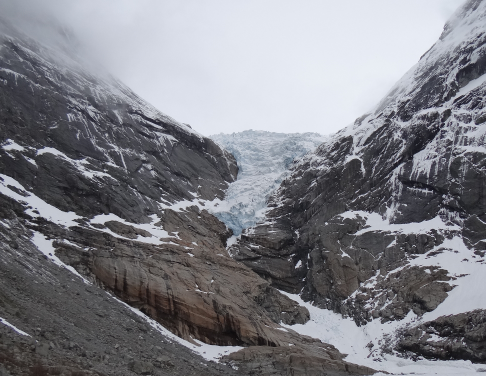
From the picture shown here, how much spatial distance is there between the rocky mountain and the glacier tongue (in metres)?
2.91

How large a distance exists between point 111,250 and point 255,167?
4590 centimetres

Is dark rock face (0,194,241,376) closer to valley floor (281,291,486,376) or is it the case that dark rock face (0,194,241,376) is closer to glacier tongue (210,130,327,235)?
valley floor (281,291,486,376)

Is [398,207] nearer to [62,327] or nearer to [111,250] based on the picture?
[111,250]

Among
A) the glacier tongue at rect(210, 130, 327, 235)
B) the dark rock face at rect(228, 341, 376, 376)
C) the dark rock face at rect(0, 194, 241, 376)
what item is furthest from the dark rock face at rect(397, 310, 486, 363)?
the glacier tongue at rect(210, 130, 327, 235)

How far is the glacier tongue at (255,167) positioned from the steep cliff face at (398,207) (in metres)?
2.94

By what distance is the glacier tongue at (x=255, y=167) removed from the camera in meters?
68.4

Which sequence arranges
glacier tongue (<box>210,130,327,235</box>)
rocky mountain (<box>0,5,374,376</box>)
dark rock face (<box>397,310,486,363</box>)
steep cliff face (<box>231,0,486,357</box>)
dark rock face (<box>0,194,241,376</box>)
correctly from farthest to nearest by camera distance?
glacier tongue (<box>210,130,327,235</box>) < steep cliff face (<box>231,0,486,357</box>) < dark rock face (<box>397,310,486,363</box>) < rocky mountain (<box>0,5,374,376</box>) < dark rock face (<box>0,194,241,376</box>)

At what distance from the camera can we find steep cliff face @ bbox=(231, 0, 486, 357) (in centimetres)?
4991

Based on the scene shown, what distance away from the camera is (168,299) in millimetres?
43625

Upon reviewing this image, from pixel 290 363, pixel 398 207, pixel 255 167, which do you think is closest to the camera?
pixel 290 363

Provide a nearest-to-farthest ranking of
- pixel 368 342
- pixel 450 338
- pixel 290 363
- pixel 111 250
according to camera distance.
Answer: pixel 290 363, pixel 450 338, pixel 368 342, pixel 111 250

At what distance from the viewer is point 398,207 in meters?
58.5

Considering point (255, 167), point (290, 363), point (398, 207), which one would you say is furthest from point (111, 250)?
point (255, 167)

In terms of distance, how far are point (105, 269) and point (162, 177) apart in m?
25.7
